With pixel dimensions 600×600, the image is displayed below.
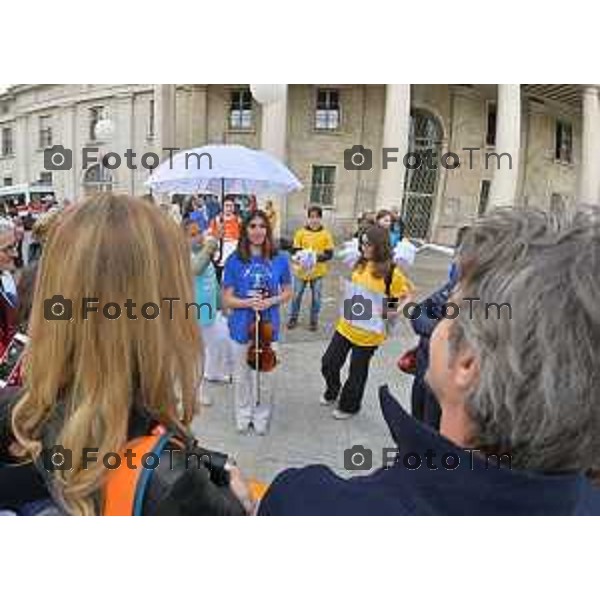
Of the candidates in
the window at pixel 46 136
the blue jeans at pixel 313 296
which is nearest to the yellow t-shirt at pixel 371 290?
the window at pixel 46 136

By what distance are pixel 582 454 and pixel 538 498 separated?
80mm

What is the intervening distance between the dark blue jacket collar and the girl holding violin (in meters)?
2.82

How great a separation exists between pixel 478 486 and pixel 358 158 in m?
4.29

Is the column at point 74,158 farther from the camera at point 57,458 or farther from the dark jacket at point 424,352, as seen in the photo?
the camera at point 57,458

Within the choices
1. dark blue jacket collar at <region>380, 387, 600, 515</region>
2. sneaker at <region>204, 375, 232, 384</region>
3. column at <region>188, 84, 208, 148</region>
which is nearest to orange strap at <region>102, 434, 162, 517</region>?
dark blue jacket collar at <region>380, 387, 600, 515</region>

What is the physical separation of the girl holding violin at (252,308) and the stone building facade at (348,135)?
2.25 ft

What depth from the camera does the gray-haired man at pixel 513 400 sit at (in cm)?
65

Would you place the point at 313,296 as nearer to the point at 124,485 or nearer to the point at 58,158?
the point at 58,158

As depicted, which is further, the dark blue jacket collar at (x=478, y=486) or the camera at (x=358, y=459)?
the camera at (x=358, y=459)

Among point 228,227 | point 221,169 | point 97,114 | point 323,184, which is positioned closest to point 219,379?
point 228,227

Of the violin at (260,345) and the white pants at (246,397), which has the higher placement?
the violin at (260,345)

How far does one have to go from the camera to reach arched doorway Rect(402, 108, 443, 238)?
5602mm

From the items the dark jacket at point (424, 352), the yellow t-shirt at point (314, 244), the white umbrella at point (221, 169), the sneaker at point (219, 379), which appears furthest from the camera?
the yellow t-shirt at point (314, 244)

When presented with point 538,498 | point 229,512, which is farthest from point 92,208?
point 538,498
